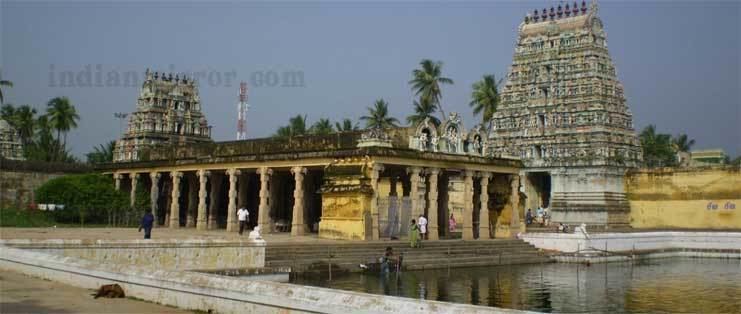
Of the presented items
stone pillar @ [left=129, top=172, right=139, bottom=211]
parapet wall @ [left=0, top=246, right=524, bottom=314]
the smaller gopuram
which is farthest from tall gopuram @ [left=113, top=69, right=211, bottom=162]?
parapet wall @ [left=0, top=246, right=524, bottom=314]

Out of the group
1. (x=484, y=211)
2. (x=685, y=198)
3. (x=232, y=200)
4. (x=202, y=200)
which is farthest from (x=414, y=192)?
(x=685, y=198)

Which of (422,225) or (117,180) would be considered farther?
(117,180)

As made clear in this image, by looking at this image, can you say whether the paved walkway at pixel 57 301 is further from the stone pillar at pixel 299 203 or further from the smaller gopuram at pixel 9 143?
the smaller gopuram at pixel 9 143

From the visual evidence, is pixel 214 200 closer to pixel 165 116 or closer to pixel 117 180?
pixel 117 180

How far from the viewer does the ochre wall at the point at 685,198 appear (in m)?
46.1

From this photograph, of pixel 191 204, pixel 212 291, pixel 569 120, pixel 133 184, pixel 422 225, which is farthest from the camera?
pixel 569 120

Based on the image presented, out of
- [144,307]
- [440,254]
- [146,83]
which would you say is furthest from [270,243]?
[146,83]

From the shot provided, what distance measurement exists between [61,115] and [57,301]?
69528 millimetres

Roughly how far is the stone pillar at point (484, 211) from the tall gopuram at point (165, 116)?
98.7 ft

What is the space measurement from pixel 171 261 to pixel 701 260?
26062mm

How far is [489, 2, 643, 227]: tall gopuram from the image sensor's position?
51344mm

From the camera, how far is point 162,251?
707 inches

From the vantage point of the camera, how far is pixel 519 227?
117 ft

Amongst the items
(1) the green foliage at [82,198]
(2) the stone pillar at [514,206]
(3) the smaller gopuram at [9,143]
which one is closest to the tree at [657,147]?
(2) the stone pillar at [514,206]
